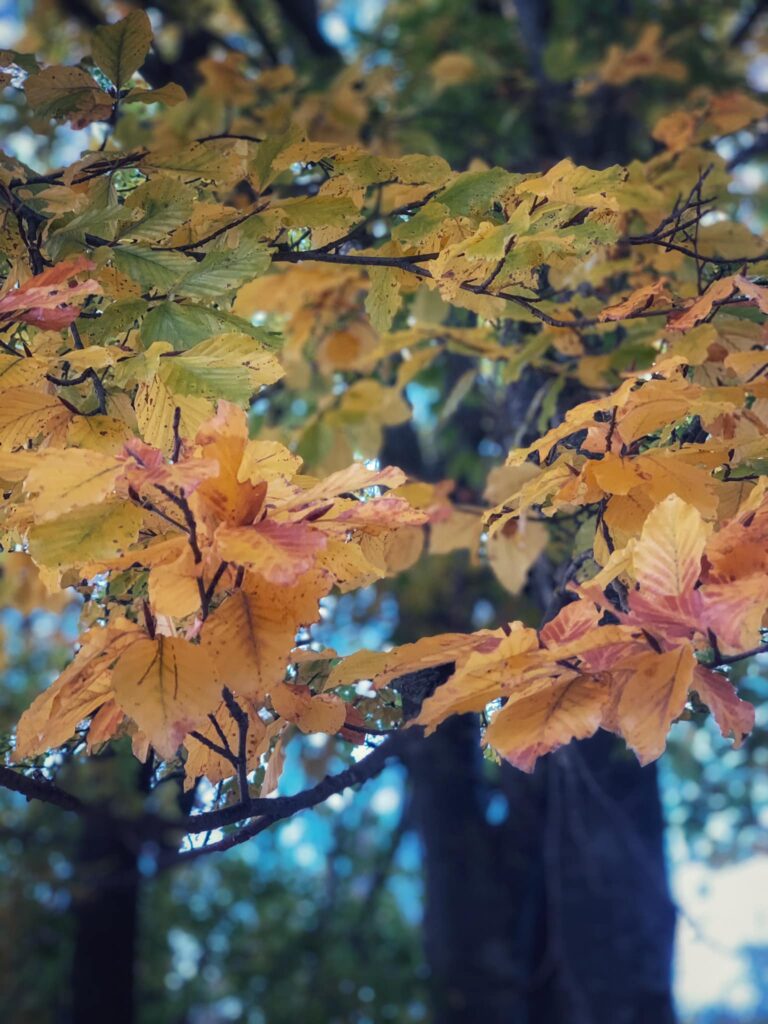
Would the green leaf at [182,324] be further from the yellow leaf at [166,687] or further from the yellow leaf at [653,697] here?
the yellow leaf at [653,697]

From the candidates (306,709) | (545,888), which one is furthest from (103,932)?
(306,709)

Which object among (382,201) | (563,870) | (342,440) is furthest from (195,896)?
(382,201)

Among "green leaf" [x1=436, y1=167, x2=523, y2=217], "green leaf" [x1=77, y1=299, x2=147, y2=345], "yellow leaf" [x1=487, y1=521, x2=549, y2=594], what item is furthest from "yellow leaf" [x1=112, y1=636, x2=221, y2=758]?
"yellow leaf" [x1=487, y1=521, x2=549, y2=594]

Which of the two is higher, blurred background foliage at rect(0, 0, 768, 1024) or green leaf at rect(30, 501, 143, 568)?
blurred background foliage at rect(0, 0, 768, 1024)

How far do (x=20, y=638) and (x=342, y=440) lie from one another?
3.88m

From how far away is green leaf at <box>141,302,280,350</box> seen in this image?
90 cm

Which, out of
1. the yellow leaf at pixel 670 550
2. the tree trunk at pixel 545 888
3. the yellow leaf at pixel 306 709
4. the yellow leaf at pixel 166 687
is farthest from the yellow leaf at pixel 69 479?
the tree trunk at pixel 545 888

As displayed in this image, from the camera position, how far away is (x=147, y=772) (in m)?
1.07

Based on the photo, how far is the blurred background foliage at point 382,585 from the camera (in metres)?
2.81

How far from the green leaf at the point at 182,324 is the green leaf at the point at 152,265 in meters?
0.03

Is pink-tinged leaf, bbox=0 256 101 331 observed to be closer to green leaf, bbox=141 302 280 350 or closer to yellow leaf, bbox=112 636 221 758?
green leaf, bbox=141 302 280 350

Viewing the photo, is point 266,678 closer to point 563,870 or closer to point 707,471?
point 707,471

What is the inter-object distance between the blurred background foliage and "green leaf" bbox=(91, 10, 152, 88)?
0.80m

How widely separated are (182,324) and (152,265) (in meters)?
A: 0.09
